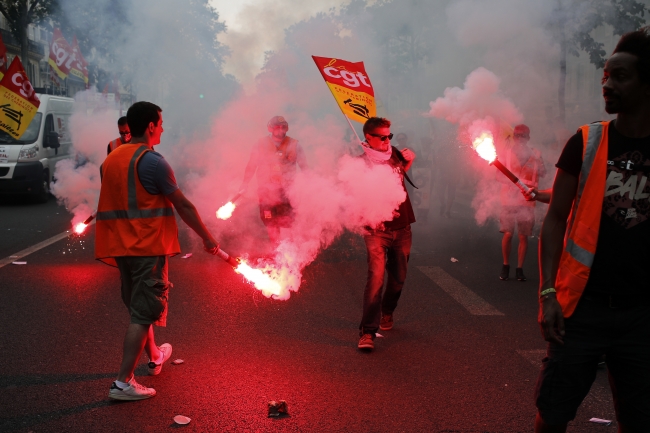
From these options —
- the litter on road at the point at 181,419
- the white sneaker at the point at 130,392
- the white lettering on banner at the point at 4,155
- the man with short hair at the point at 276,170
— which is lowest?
the litter on road at the point at 181,419

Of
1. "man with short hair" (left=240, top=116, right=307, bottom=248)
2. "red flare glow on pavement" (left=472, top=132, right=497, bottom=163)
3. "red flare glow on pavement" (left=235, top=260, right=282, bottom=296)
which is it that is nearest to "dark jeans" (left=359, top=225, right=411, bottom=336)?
"red flare glow on pavement" (left=235, top=260, right=282, bottom=296)

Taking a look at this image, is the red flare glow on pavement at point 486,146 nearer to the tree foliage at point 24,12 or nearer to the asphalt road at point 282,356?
the asphalt road at point 282,356

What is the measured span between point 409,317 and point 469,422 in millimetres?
2315

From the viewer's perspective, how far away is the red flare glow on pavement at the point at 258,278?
4895 mm

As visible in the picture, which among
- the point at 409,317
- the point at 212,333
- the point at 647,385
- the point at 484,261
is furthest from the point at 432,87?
the point at 647,385

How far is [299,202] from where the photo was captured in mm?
7645

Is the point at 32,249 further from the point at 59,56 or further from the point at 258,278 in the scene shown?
the point at 59,56

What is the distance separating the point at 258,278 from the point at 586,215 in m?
3.01

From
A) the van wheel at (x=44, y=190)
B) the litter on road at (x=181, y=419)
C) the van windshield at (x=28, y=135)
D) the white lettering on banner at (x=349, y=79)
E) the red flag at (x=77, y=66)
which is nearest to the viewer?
the litter on road at (x=181, y=419)

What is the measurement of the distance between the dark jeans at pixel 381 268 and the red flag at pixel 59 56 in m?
16.8

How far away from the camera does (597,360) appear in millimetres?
Answer: 2496

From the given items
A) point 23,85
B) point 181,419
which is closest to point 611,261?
point 181,419

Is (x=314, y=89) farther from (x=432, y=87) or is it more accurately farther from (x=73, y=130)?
(x=73, y=130)

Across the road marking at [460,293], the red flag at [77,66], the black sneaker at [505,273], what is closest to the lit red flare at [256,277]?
the road marking at [460,293]
